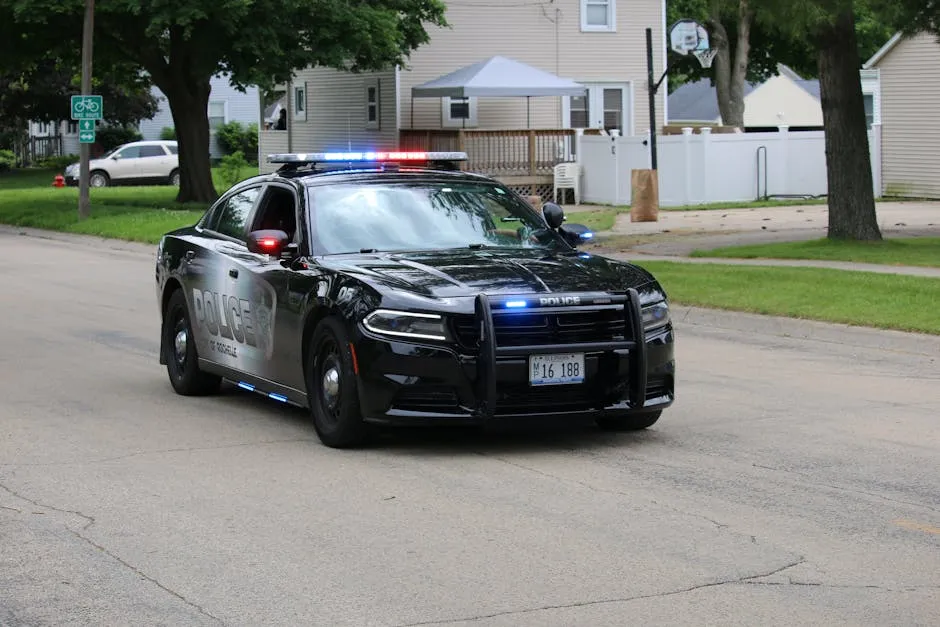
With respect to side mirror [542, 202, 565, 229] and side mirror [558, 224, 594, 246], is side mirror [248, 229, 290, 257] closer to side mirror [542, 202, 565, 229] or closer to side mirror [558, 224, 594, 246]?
side mirror [542, 202, 565, 229]

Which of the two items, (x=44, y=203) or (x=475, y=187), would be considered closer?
(x=475, y=187)

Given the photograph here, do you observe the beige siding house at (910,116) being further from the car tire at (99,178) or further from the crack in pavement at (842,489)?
the crack in pavement at (842,489)

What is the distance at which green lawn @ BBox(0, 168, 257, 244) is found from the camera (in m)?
31.7

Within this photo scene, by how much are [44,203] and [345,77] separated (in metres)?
11.0

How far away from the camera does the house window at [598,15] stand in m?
45.0

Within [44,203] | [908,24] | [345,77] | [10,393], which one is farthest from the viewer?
[345,77]

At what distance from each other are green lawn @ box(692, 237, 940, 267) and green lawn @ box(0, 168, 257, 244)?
1171cm

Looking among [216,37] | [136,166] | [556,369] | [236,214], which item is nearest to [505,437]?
[556,369]

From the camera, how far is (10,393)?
11.7m

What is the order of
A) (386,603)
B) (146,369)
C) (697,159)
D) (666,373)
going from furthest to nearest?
(697,159), (146,369), (666,373), (386,603)

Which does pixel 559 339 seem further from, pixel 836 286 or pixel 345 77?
pixel 345 77

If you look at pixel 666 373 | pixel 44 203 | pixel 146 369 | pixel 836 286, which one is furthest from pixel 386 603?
pixel 44 203

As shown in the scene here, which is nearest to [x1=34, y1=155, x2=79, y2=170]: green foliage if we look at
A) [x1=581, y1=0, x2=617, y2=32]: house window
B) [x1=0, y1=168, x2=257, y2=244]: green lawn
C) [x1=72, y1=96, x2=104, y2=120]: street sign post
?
[x1=0, y1=168, x2=257, y2=244]: green lawn

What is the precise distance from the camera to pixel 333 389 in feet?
29.9
